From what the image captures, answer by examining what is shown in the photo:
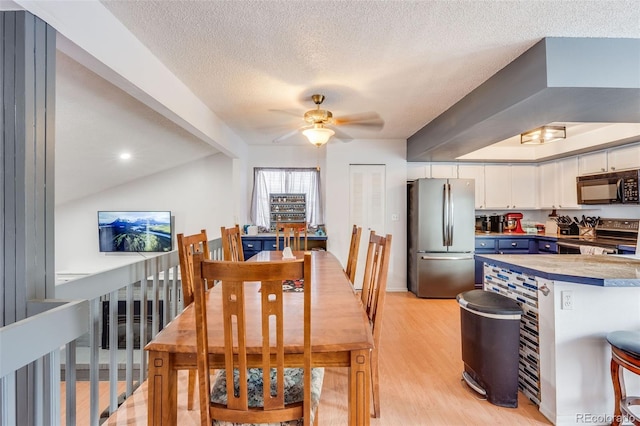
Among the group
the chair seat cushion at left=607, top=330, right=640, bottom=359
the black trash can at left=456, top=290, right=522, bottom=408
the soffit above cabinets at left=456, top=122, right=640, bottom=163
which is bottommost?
the black trash can at left=456, top=290, right=522, bottom=408

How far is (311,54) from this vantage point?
2143mm

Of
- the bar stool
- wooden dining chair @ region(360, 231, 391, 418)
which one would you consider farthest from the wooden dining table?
the bar stool

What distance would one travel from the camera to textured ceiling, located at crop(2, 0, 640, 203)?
1.67 meters

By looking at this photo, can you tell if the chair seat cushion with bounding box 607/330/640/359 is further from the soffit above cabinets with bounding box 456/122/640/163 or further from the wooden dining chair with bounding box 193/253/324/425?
the soffit above cabinets with bounding box 456/122/640/163

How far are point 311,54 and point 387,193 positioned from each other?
303 cm

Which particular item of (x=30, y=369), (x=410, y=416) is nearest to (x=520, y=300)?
(x=410, y=416)

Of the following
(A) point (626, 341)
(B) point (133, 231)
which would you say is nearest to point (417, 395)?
(A) point (626, 341)

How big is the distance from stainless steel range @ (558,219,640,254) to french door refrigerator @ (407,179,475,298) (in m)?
1.23

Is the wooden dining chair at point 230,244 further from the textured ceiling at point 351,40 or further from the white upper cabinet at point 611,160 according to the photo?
the white upper cabinet at point 611,160

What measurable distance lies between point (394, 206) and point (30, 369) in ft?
14.4

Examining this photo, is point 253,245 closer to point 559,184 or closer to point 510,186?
point 510,186

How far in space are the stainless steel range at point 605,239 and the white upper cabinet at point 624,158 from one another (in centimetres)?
69

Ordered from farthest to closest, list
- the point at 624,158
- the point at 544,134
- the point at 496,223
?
the point at 496,223, the point at 624,158, the point at 544,134

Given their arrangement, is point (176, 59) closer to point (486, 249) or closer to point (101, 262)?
point (101, 262)
